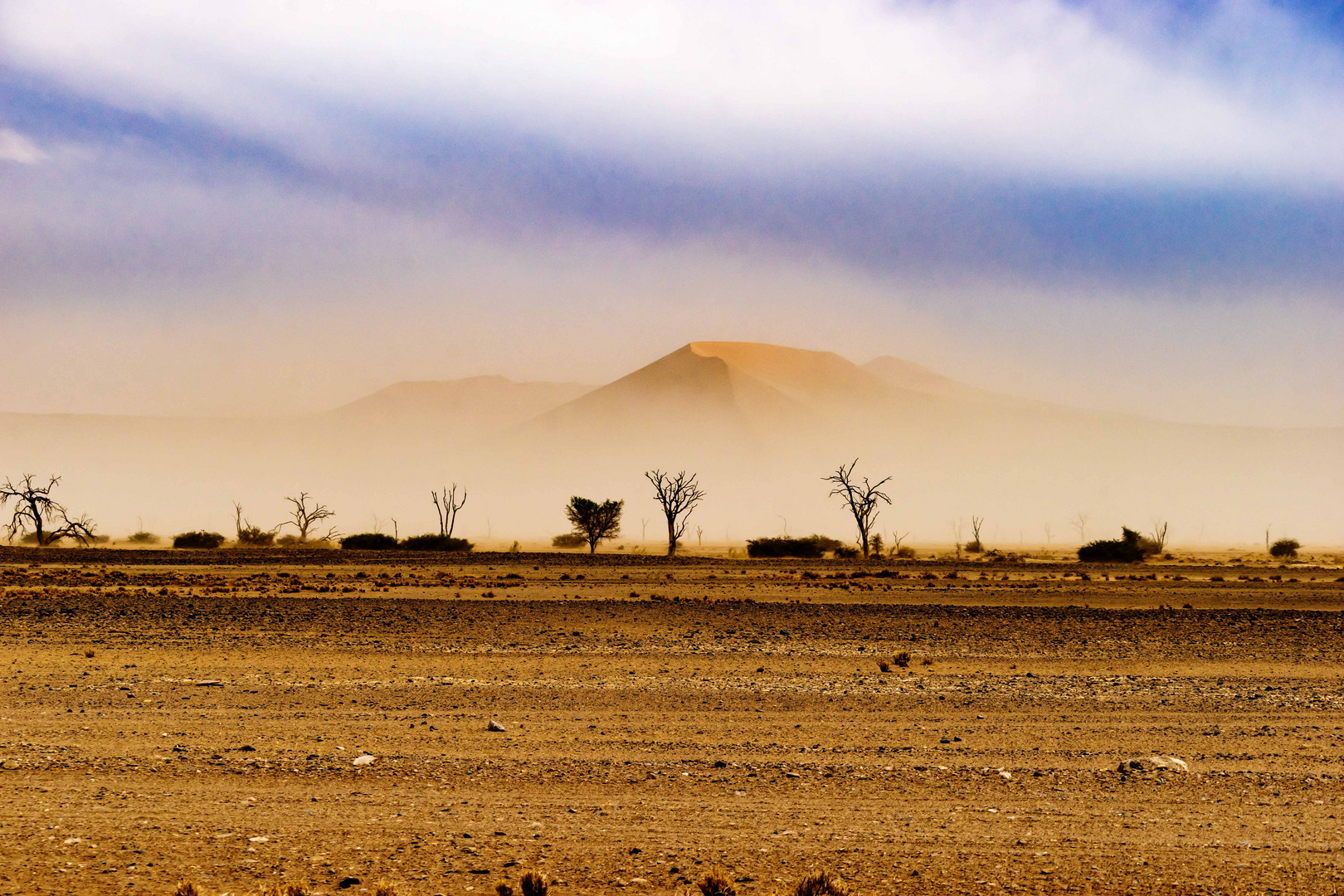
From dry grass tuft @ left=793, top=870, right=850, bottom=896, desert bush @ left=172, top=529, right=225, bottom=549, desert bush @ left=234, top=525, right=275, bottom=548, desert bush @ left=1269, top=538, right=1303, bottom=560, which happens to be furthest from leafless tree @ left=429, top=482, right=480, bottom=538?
desert bush @ left=1269, top=538, right=1303, bottom=560

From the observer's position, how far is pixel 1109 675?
651 inches

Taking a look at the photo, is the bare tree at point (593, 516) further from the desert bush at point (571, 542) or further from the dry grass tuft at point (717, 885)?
the dry grass tuft at point (717, 885)

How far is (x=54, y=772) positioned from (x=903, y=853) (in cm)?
755

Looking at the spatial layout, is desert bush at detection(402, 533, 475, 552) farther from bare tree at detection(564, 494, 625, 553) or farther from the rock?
the rock

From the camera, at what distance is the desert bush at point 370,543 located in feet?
230

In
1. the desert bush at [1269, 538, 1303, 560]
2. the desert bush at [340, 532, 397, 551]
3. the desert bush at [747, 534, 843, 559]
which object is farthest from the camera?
the desert bush at [1269, 538, 1303, 560]

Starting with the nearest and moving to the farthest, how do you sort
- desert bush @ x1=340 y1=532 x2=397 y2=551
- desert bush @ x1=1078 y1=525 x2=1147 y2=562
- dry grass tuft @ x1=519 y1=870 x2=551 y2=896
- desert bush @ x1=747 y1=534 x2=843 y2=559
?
dry grass tuft @ x1=519 y1=870 x2=551 y2=896 < desert bush @ x1=1078 y1=525 x2=1147 y2=562 < desert bush @ x1=340 y1=532 x2=397 y2=551 < desert bush @ x1=747 y1=534 x2=843 y2=559

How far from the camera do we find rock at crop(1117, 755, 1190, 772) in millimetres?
9906

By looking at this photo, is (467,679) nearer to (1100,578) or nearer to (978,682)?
(978,682)

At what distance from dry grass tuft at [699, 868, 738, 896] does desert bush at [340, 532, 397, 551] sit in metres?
64.5

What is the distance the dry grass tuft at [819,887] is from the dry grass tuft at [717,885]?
42cm

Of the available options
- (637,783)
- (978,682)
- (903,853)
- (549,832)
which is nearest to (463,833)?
(549,832)

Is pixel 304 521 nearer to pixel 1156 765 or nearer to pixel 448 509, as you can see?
pixel 448 509

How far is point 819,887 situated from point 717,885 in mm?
665
